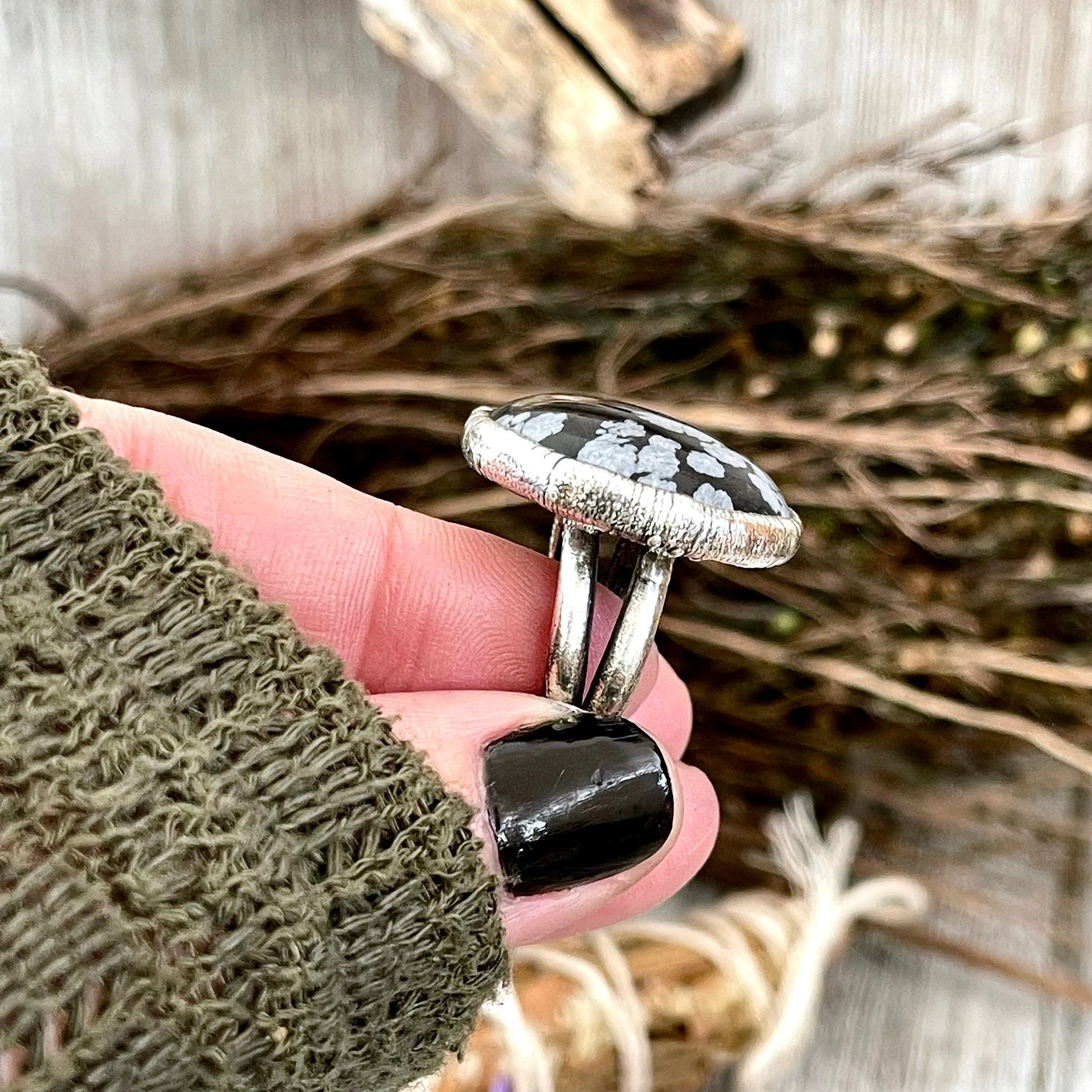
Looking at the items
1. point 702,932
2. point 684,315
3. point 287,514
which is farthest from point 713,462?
point 702,932

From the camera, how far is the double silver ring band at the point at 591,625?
415 mm

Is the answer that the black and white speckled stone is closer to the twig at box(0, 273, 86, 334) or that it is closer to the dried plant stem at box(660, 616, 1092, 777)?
the dried plant stem at box(660, 616, 1092, 777)

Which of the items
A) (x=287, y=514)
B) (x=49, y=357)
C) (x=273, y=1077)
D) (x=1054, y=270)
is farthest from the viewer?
(x=49, y=357)

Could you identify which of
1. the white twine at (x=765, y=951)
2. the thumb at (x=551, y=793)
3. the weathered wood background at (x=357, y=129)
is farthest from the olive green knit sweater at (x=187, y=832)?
the weathered wood background at (x=357, y=129)

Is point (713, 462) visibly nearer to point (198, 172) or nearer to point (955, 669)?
point (955, 669)

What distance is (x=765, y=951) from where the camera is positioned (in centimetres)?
70

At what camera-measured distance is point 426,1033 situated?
14.1 inches

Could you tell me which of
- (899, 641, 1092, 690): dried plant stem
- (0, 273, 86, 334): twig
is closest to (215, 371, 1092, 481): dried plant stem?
(899, 641, 1092, 690): dried plant stem

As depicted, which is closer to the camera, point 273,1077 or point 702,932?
point 273,1077

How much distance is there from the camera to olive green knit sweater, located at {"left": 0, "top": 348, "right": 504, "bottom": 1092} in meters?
0.29

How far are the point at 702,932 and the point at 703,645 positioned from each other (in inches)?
7.7

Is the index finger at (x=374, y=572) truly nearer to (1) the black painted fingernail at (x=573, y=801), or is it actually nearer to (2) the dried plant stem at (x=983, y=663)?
(1) the black painted fingernail at (x=573, y=801)

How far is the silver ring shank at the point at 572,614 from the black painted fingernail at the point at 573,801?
0.19 feet

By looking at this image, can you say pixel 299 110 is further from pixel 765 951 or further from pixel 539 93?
pixel 765 951
